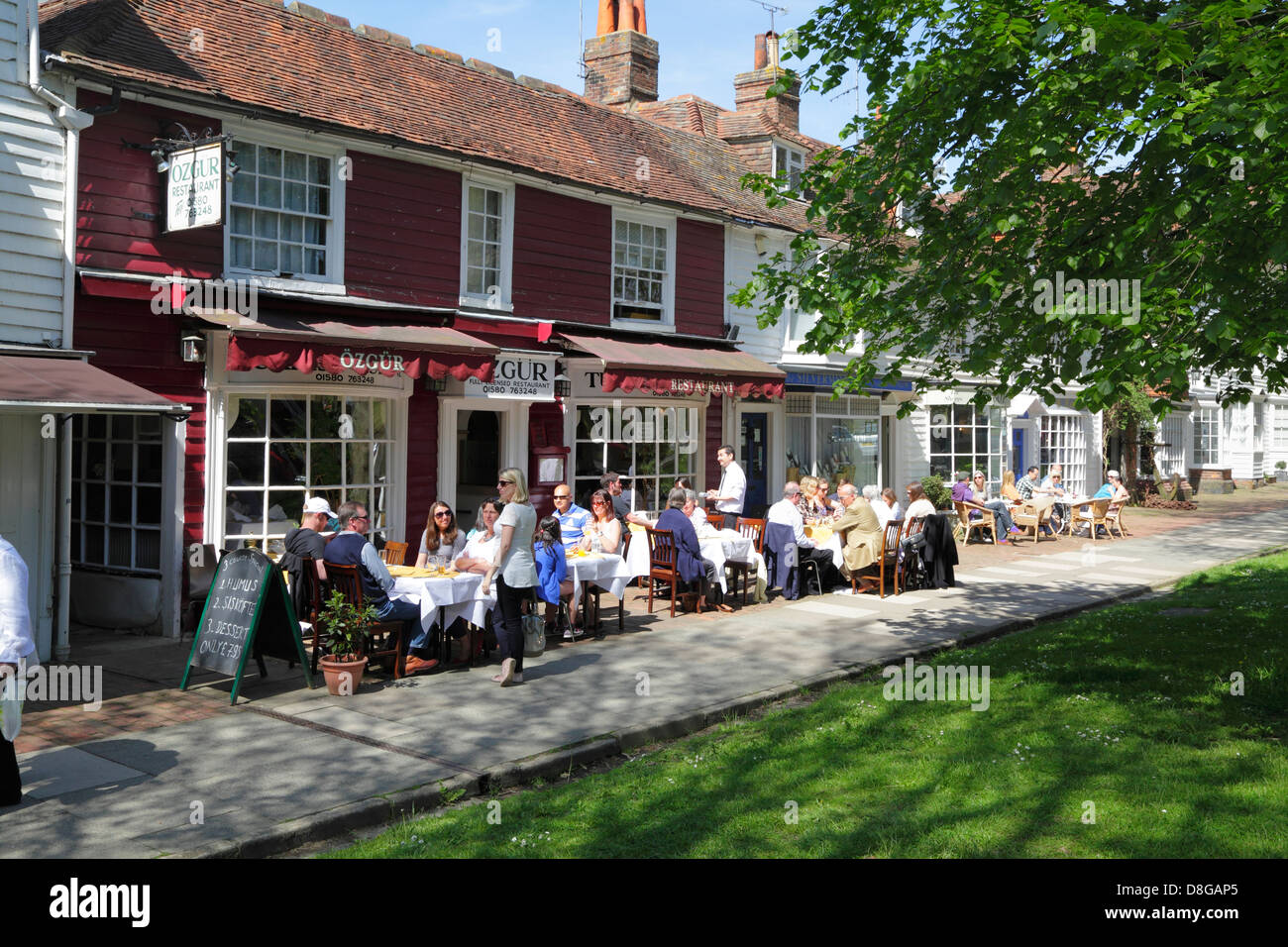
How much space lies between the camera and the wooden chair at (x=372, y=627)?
8883 mm

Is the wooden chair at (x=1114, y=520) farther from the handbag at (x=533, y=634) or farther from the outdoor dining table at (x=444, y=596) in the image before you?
the outdoor dining table at (x=444, y=596)

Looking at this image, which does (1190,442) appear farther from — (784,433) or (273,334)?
(273,334)

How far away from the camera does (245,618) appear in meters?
8.54

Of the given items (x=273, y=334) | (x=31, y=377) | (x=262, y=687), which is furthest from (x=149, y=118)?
(x=262, y=687)

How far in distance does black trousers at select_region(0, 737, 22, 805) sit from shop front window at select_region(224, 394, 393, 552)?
5.47 metres

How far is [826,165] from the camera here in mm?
9977

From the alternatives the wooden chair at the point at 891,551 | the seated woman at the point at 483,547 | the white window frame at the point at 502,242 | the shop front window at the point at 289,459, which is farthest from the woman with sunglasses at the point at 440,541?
the wooden chair at the point at 891,551

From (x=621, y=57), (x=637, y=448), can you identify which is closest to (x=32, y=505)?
(x=637, y=448)

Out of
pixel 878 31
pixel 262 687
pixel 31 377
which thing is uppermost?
pixel 878 31

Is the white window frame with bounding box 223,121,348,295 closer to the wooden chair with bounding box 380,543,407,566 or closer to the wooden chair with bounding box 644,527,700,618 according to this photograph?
the wooden chair with bounding box 380,543,407,566

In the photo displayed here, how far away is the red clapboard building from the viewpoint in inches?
423

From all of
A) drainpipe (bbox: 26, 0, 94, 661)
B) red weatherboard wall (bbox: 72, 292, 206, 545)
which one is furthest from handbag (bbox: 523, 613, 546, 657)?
drainpipe (bbox: 26, 0, 94, 661)

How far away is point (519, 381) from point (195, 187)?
4.96 m
